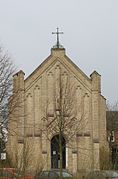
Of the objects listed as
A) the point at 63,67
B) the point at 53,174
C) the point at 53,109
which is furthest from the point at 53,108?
the point at 53,174

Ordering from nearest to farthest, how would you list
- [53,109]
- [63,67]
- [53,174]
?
1. [53,174]
2. [53,109]
3. [63,67]

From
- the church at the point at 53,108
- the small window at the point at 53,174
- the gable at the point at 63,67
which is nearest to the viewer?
the small window at the point at 53,174

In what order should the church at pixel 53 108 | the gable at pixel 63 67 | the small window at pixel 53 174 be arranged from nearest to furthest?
the small window at pixel 53 174 < the church at pixel 53 108 < the gable at pixel 63 67

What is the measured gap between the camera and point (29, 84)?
186 feet

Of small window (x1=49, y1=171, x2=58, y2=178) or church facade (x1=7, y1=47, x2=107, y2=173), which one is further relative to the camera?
church facade (x1=7, y1=47, x2=107, y2=173)

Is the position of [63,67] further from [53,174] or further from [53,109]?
[53,174]

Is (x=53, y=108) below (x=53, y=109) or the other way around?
the other way around

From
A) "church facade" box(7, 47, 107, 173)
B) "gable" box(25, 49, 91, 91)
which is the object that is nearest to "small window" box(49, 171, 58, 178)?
"church facade" box(7, 47, 107, 173)

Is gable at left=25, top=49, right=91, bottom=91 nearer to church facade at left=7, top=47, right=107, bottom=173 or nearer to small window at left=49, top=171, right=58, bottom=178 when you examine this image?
church facade at left=7, top=47, right=107, bottom=173

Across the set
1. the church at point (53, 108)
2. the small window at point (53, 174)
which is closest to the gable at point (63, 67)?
the church at point (53, 108)

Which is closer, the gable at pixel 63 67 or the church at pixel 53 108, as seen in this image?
the church at pixel 53 108

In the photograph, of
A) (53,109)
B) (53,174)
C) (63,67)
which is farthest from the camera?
(63,67)

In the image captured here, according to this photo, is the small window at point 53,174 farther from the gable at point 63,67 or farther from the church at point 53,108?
the gable at point 63,67

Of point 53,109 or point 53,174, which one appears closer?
point 53,174
